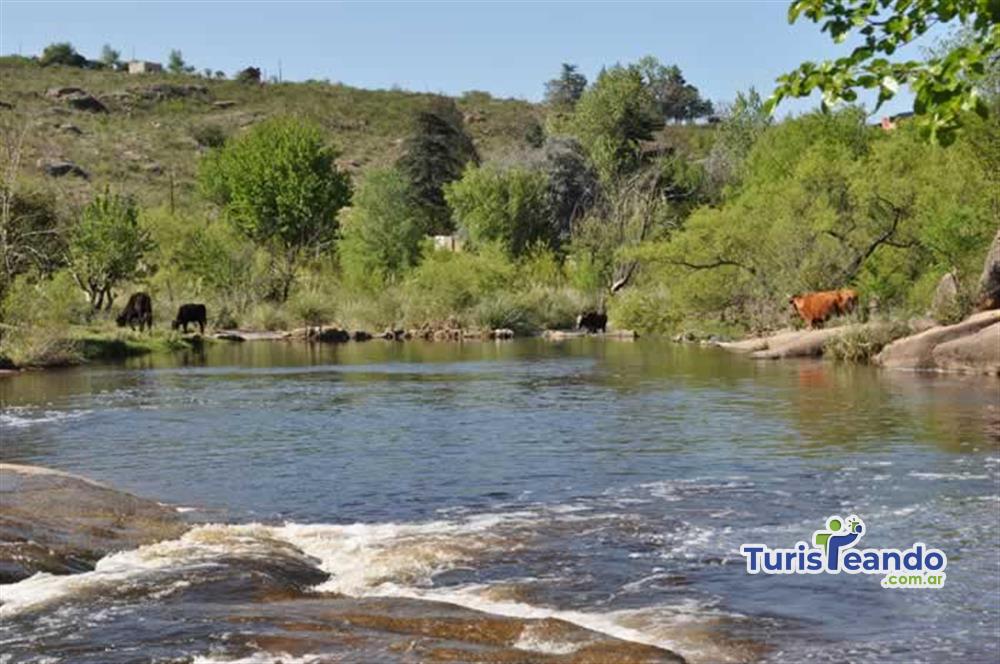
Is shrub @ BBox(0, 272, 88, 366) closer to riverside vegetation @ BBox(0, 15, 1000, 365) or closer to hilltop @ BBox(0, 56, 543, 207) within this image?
riverside vegetation @ BBox(0, 15, 1000, 365)

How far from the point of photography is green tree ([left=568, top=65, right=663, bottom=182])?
300ft

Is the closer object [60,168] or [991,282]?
[991,282]

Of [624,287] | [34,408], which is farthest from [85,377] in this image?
[624,287]

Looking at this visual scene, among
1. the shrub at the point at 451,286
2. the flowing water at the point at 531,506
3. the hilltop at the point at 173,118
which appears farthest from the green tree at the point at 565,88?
the flowing water at the point at 531,506

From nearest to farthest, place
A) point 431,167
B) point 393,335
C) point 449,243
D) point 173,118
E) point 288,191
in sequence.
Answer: point 393,335 → point 288,191 → point 449,243 → point 431,167 → point 173,118

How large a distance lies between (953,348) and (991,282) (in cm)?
277

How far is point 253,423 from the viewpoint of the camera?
2355 centimetres

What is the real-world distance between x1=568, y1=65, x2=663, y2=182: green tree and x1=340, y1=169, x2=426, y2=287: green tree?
781 inches

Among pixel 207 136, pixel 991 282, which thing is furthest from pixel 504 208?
pixel 207 136

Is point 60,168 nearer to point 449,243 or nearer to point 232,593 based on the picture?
point 449,243

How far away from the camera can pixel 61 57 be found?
13675 cm

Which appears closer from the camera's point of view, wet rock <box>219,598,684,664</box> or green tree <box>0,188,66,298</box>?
wet rock <box>219,598,684,664</box>

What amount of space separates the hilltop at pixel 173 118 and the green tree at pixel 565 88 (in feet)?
7.45

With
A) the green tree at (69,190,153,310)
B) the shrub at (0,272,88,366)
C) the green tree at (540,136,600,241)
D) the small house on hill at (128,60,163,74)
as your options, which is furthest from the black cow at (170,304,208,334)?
the small house on hill at (128,60,163,74)
